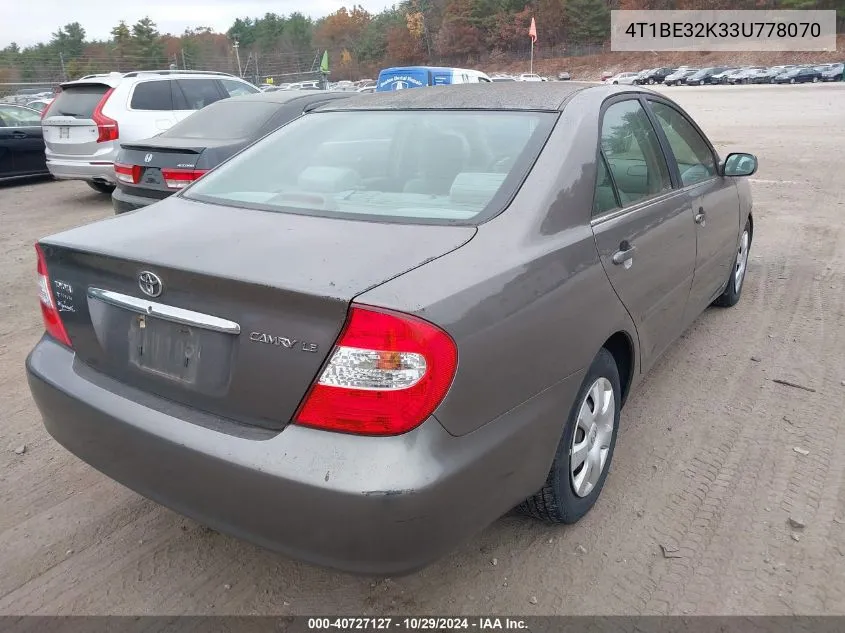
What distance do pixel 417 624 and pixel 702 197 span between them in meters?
2.67

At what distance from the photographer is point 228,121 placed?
22.3ft

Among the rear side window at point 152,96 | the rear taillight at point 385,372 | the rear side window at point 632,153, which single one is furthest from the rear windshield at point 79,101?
the rear taillight at point 385,372

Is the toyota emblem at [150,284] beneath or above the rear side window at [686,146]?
beneath

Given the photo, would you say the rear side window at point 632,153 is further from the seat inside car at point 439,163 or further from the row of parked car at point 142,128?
the row of parked car at point 142,128

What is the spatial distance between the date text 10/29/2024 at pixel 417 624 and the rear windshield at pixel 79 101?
29.1 feet

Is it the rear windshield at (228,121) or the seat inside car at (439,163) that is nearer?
the seat inside car at (439,163)

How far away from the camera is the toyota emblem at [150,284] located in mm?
1973

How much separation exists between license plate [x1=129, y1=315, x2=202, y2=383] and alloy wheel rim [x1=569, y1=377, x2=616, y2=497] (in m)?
1.33

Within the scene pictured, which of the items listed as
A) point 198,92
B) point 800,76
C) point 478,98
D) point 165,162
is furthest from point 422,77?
point 800,76

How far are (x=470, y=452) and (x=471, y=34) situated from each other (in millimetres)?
103924

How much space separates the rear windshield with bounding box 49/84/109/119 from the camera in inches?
362

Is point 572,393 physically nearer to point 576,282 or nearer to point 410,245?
point 576,282

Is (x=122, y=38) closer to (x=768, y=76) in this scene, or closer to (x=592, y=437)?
(x=768, y=76)

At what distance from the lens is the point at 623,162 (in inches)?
113
